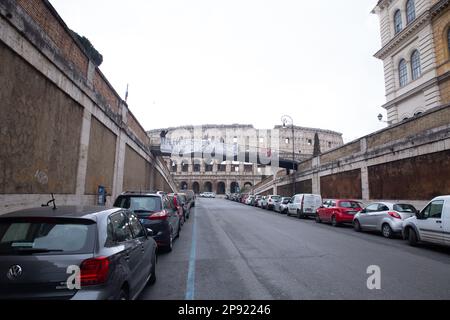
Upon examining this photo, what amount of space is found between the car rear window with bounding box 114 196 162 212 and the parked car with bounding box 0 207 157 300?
416 centimetres

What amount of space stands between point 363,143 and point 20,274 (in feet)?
75.5

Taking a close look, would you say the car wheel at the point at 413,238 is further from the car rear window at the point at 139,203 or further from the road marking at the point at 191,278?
the car rear window at the point at 139,203

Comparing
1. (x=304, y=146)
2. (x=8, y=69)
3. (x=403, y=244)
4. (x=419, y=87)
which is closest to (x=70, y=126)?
(x=8, y=69)

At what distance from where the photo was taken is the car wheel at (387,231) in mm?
11703

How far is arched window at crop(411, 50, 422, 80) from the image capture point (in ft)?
85.7

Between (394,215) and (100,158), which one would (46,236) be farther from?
(394,215)

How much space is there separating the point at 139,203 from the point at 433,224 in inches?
337

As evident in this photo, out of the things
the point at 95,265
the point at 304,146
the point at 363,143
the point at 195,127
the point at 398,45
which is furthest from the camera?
the point at 195,127

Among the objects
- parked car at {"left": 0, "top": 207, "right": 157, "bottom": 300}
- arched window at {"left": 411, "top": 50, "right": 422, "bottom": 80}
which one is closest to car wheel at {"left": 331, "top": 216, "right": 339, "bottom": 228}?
parked car at {"left": 0, "top": 207, "right": 157, "bottom": 300}

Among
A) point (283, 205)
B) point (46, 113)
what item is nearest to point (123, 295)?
point (46, 113)

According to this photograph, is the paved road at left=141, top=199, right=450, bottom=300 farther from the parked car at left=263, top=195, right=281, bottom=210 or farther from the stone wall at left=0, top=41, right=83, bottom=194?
the parked car at left=263, top=195, right=281, bottom=210

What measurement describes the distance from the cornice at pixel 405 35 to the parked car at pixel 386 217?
19.9 m
